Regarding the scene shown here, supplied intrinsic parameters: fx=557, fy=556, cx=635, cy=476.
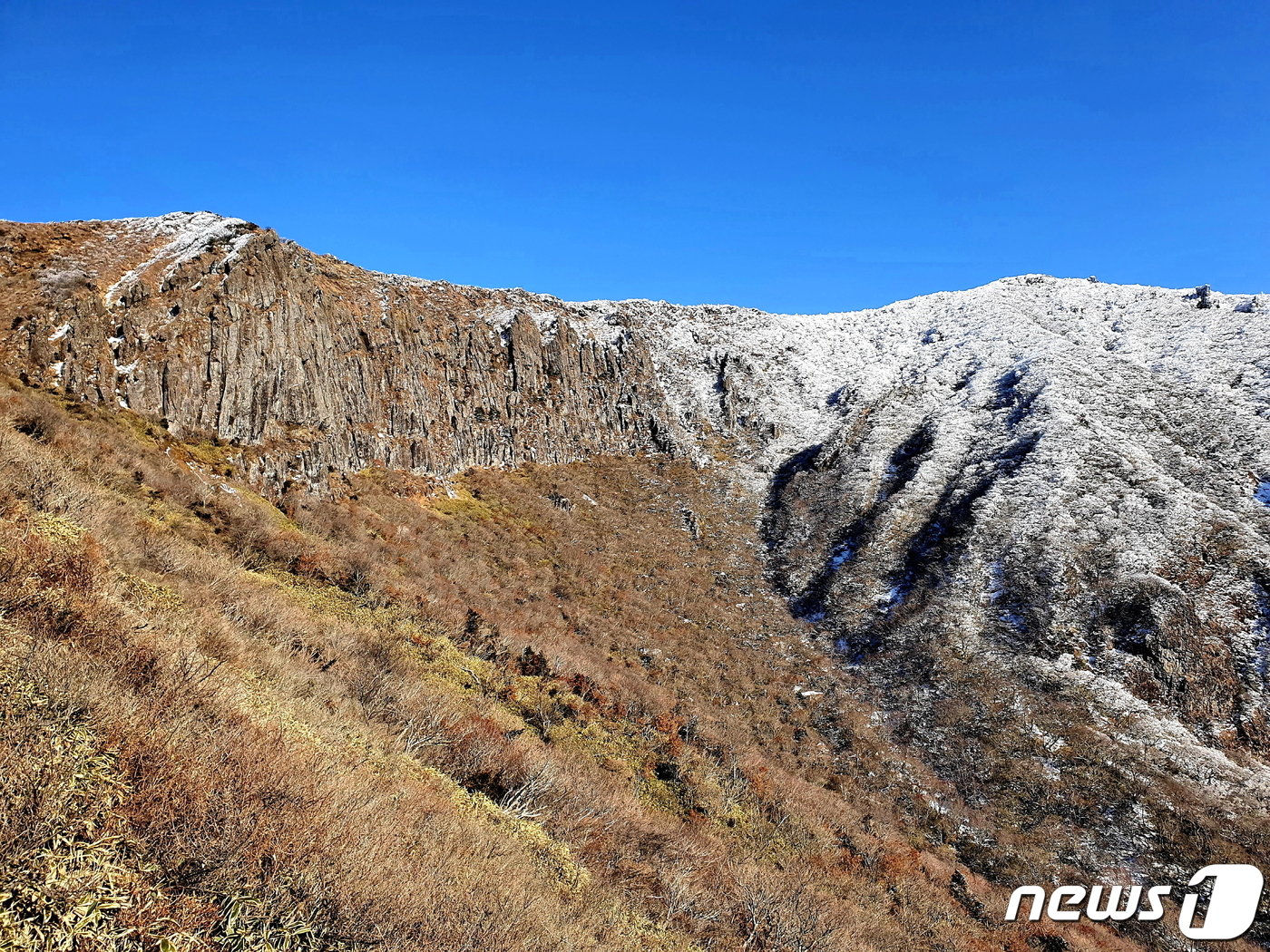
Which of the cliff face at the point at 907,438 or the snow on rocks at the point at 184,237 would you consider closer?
the cliff face at the point at 907,438

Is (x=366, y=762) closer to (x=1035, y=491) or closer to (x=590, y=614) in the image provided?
(x=590, y=614)

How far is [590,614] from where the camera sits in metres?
29.7

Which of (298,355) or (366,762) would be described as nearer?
(366,762)

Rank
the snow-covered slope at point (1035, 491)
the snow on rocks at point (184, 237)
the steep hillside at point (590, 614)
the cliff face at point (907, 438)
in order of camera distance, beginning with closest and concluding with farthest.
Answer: the steep hillside at point (590, 614)
the cliff face at point (907, 438)
the snow-covered slope at point (1035, 491)
the snow on rocks at point (184, 237)

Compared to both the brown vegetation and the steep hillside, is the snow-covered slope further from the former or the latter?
the brown vegetation

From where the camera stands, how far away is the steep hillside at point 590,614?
5262mm

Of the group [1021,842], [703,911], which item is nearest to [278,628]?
[703,911]

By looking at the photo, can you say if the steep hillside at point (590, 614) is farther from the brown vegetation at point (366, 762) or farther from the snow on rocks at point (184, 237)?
the snow on rocks at point (184, 237)

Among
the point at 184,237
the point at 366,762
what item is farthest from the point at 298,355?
the point at 366,762

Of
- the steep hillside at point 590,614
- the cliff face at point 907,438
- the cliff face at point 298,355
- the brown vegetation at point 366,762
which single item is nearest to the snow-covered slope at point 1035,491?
the cliff face at point 907,438

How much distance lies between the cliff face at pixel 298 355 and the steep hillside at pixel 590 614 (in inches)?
9.5

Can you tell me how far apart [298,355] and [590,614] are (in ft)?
75.5

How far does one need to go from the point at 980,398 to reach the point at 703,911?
177ft

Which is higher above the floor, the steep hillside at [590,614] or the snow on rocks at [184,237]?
the snow on rocks at [184,237]
